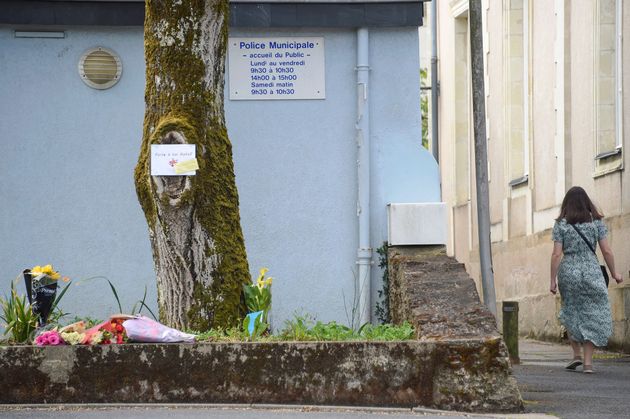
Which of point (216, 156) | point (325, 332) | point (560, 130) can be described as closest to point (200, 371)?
point (325, 332)

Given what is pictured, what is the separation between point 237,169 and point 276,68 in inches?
38.1

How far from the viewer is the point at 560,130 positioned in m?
22.6

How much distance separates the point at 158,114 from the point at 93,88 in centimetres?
282

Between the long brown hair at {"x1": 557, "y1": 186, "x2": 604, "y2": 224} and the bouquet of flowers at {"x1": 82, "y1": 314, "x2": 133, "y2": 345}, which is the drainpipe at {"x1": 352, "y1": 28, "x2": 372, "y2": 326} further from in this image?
the bouquet of flowers at {"x1": 82, "y1": 314, "x2": 133, "y2": 345}

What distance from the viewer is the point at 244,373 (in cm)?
952

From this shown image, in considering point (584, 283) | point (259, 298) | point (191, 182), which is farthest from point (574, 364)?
point (191, 182)

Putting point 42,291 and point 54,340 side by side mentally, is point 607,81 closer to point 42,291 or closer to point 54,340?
point 42,291

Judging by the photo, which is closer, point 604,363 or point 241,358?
point 241,358

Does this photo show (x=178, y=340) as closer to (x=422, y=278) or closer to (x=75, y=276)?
(x=422, y=278)

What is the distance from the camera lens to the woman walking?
46.8 feet

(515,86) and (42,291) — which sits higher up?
(515,86)

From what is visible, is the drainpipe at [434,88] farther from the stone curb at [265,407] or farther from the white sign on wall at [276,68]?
the stone curb at [265,407]

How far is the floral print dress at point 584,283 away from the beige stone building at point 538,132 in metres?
3.82

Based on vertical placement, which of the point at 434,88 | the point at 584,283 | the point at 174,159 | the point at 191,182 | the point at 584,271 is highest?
the point at 434,88
